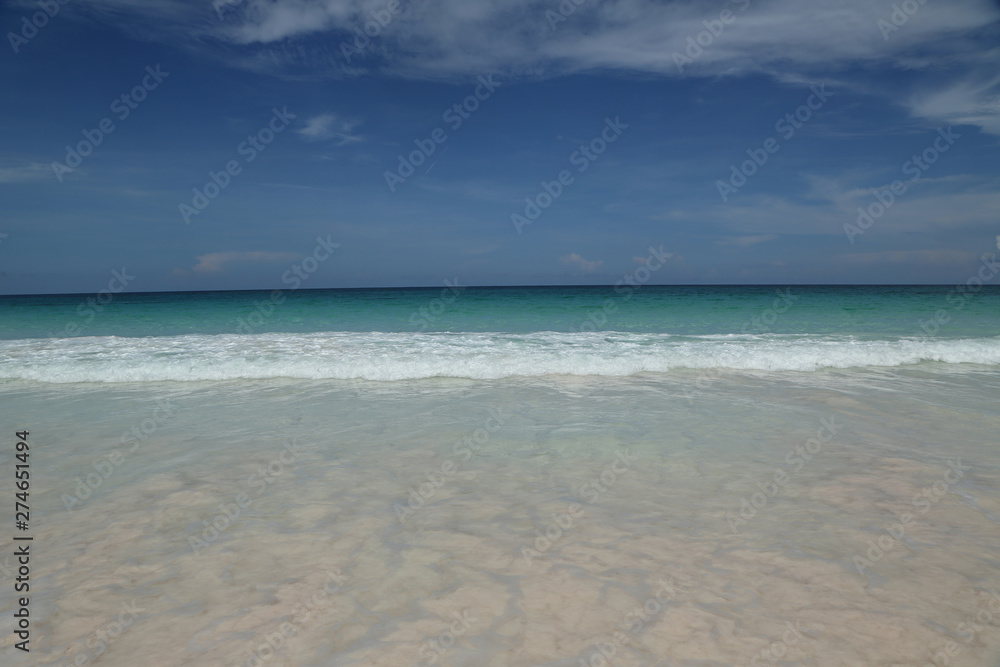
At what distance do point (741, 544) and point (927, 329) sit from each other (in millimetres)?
21208

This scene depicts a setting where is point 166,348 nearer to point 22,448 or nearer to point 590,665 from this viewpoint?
point 22,448

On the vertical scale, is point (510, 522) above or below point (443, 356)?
below

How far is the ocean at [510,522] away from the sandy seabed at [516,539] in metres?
0.02

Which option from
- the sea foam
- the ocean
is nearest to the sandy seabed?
the ocean

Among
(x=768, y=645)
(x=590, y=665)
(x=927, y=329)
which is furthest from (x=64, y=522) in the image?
(x=927, y=329)

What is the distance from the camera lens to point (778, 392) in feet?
31.0

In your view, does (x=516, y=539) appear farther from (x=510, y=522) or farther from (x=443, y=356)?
(x=443, y=356)

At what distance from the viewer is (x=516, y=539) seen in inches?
160

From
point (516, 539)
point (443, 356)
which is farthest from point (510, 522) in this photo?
point (443, 356)

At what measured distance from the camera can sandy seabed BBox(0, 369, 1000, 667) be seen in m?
2.92

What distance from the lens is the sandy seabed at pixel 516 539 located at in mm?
2916

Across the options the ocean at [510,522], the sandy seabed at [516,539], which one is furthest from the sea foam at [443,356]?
the sandy seabed at [516,539]

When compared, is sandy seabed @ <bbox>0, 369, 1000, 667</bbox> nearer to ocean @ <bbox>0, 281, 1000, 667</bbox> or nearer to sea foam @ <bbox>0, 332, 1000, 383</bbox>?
ocean @ <bbox>0, 281, 1000, 667</bbox>

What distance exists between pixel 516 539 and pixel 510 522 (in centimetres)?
31
